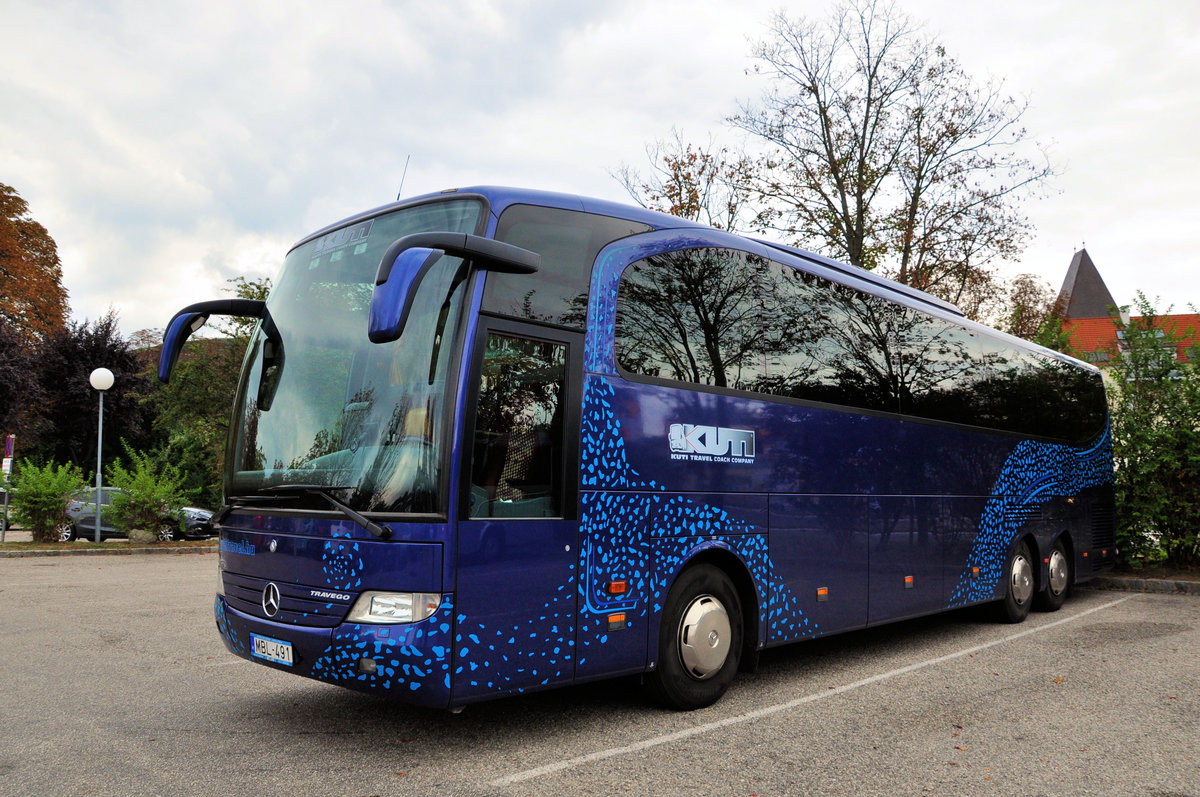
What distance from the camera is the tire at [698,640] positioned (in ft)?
19.6

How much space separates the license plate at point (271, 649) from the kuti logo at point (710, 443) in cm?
257

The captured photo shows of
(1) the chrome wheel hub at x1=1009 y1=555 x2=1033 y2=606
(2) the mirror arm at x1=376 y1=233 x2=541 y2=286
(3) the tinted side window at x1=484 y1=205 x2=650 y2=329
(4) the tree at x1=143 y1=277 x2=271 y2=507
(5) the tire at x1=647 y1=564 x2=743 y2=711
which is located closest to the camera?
(2) the mirror arm at x1=376 y1=233 x2=541 y2=286

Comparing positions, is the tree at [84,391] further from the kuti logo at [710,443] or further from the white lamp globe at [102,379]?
the kuti logo at [710,443]

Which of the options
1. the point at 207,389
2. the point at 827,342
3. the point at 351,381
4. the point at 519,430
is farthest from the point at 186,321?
the point at 207,389

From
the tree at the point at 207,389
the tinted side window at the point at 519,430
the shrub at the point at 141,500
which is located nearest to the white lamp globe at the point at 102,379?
the shrub at the point at 141,500

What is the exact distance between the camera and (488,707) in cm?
626

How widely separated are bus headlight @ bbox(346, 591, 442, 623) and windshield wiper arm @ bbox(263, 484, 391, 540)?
31cm

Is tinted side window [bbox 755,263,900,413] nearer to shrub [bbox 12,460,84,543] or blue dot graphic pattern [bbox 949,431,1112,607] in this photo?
blue dot graphic pattern [bbox 949,431,1112,607]

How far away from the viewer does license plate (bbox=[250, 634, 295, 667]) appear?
510 cm

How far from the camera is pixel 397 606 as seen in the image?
4.73 meters

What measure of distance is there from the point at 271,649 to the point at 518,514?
1.60m

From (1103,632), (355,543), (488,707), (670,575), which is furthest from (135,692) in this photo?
(1103,632)

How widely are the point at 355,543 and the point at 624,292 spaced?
2.31 metres

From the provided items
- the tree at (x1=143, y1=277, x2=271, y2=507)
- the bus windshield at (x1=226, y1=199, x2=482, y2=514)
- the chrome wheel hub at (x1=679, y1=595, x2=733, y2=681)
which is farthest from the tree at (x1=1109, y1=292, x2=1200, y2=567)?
the tree at (x1=143, y1=277, x2=271, y2=507)
